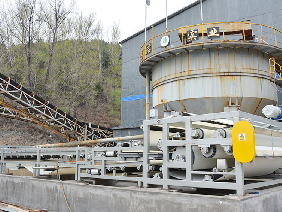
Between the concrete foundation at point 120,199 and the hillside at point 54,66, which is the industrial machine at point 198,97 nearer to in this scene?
the concrete foundation at point 120,199

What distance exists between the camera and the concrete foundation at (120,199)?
4.94m

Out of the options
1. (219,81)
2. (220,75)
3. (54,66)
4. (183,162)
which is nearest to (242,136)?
(183,162)

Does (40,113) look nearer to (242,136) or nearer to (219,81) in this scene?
(219,81)

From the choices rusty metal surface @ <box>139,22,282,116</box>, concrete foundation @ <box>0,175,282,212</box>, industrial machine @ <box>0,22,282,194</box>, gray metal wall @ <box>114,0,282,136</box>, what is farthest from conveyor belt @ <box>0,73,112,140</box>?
rusty metal surface @ <box>139,22,282,116</box>

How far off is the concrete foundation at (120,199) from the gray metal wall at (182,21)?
13.6 metres

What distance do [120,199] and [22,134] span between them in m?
27.8

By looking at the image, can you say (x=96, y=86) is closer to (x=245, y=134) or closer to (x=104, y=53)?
(x=104, y=53)

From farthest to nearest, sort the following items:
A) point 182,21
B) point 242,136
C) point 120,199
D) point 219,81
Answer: point 182,21 < point 219,81 < point 120,199 < point 242,136

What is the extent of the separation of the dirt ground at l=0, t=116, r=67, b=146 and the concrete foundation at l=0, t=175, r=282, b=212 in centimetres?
2075

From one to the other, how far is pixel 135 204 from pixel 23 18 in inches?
1484

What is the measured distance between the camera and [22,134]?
30.8m

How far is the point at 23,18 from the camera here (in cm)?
3669

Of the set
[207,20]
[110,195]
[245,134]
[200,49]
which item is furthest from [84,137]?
[245,134]

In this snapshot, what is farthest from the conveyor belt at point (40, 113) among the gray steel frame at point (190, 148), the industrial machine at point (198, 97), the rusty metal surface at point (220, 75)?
the gray steel frame at point (190, 148)
